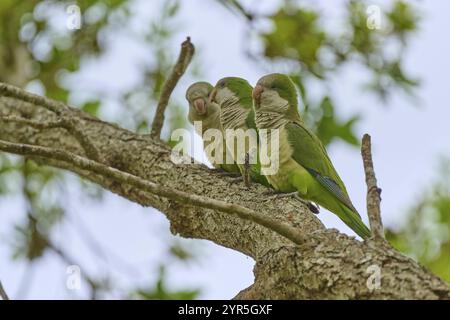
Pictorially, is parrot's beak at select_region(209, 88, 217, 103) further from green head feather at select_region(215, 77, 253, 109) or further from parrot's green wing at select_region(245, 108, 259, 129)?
parrot's green wing at select_region(245, 108, 259, 129)

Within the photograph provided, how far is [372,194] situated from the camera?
89.8 inches

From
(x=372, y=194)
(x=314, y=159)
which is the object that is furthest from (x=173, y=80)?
(x=372, y=194)

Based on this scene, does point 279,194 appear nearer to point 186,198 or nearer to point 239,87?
point 186,198

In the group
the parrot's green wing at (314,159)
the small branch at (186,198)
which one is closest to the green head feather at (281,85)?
the parrot's green wing at (314,159)

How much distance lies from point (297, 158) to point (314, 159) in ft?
0.31

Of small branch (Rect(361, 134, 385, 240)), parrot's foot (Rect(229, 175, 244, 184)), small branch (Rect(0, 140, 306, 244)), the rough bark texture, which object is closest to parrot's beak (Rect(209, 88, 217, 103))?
the rough bark texture

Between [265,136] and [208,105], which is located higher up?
[208,105]

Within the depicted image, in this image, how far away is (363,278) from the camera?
212cm

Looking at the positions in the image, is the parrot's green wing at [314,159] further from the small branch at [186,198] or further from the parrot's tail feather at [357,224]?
the small branch at [186,198]

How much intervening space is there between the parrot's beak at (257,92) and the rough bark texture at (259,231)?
52cm
